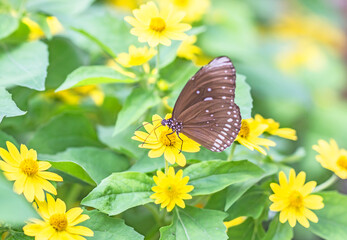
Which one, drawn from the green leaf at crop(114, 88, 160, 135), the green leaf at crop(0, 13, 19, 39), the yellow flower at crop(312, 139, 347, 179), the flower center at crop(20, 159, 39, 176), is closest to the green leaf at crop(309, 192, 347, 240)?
the yellow flower at crop(312, 139, 347, 179)

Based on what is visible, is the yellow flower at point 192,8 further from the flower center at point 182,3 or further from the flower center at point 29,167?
the flower center at point 29,167

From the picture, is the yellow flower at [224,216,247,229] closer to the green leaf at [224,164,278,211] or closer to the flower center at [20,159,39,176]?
the green leaf at [224,164,278,211]

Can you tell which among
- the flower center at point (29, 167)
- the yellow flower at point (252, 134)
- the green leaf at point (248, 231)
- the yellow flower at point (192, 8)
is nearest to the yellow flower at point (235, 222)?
the green leaf at point (248, 231)

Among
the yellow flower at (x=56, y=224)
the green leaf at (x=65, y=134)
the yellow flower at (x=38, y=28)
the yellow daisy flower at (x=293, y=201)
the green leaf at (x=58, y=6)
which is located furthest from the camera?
the yellow flower at (x=38, y=28)

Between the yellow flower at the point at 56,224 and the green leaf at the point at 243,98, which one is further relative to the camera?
the green leaf at the point at 243,98

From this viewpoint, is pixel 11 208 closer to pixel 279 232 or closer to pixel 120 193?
pixel 120 193

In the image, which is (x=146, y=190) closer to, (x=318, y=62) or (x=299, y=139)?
(x=299, y=139)

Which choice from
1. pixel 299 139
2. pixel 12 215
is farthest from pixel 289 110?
pixel 12 215

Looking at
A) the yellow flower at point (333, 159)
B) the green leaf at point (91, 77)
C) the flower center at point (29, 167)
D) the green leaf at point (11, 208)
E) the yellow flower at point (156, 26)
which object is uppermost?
the yellow flower at point (156, 26)
